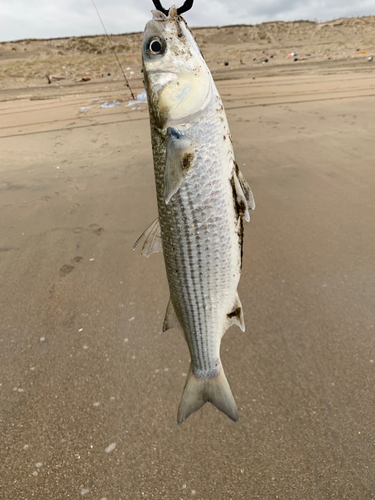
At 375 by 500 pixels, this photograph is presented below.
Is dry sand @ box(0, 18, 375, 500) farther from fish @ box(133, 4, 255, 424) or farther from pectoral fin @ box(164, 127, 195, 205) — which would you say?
pectoral fin @ box(164, 127, 195, 205)

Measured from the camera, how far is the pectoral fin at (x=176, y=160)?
4.83 feet

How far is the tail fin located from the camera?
1.90 m

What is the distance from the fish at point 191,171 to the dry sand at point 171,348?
1068 mm

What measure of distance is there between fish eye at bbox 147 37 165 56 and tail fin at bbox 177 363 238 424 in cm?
186

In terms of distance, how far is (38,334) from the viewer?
2953 millimetres

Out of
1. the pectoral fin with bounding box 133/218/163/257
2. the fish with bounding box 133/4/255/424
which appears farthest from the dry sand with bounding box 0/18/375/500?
the pectoral fin with bounding box 133/218/163/257

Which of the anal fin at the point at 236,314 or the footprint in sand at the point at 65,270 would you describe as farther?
the footprint in sand at the point at 65,270

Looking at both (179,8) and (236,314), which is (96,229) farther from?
(179,8)

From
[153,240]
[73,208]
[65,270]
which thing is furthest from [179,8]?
[73,208]

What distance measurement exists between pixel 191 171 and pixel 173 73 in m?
0.51

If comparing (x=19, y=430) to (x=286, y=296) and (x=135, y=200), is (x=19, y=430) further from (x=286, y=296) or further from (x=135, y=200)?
(x=135, y=200)

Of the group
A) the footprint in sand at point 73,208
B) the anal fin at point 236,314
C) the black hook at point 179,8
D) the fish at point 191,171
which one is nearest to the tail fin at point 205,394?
the anal fin at point 236,314

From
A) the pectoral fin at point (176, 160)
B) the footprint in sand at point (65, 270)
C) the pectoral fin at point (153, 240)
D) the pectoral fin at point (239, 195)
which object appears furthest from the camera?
the footprint in sand at point (65, 270)

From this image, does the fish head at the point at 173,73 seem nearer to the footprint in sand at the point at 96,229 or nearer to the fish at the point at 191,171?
the fish at the point at 191,171
